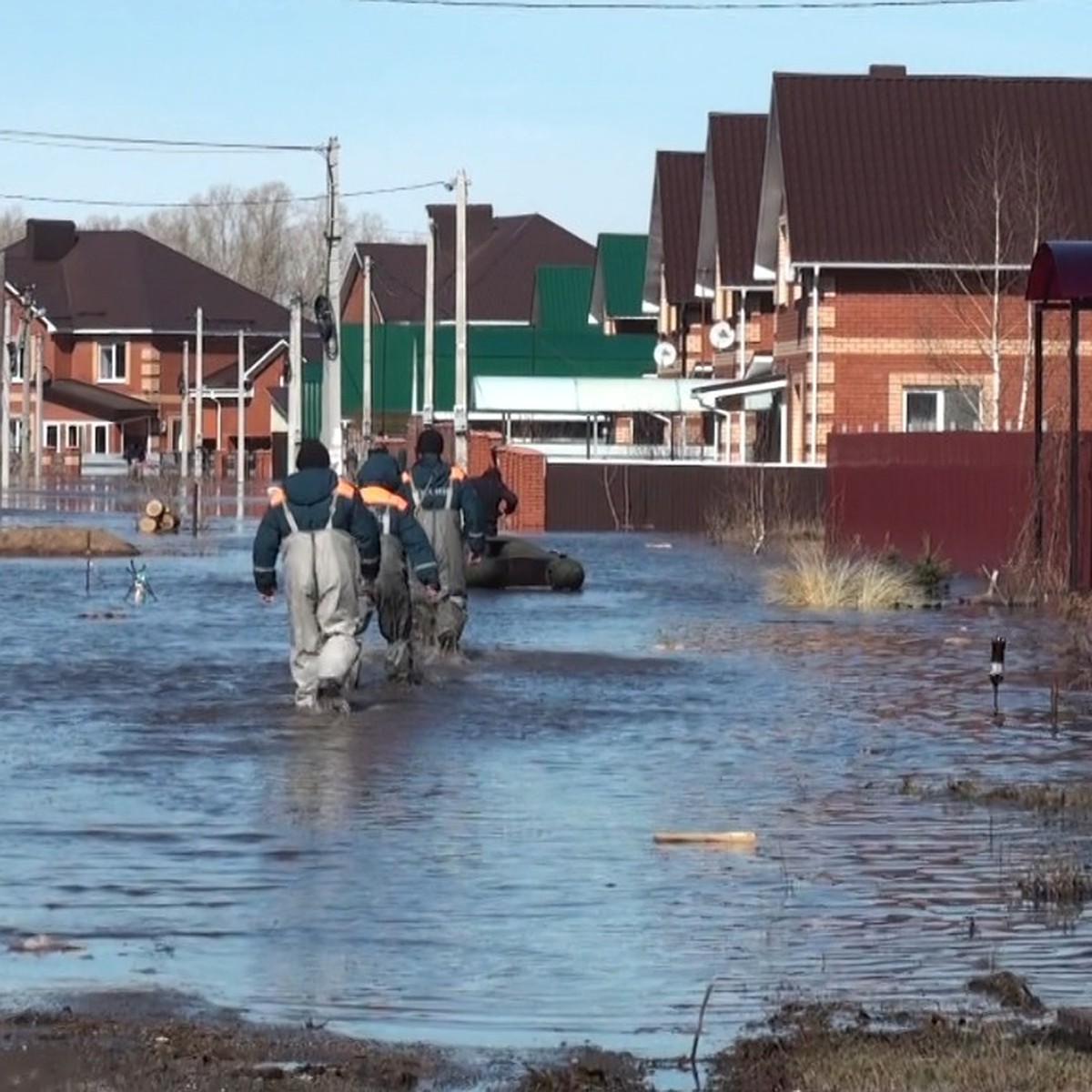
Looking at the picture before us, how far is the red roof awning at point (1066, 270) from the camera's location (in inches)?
1098

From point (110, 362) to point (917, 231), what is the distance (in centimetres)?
7737

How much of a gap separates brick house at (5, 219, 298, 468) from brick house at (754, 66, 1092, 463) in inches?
2696

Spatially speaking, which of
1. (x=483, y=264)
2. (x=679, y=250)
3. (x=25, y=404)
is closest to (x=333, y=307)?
(x=679, y=250)

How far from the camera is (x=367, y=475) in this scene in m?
21.1

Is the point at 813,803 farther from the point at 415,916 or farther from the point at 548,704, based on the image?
the point at 548,704

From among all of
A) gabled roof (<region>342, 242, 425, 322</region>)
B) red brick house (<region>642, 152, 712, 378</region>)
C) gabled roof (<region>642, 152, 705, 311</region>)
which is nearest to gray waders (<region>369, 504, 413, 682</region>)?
red brick house (<region>642, 152, 712, 378</region>)

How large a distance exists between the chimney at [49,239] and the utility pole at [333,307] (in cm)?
7329

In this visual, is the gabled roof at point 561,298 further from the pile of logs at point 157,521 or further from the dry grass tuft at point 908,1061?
the dry grass tuft at point 908,1061

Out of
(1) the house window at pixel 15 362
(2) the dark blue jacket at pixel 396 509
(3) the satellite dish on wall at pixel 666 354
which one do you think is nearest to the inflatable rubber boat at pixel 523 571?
(2) the dark blue jacket at pixel 396 509

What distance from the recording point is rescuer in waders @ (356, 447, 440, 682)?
20828mm

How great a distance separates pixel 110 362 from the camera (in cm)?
12612

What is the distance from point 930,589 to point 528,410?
32.4 meters

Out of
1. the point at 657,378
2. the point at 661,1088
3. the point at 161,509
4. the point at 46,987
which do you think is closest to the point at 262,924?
the point at 46,987

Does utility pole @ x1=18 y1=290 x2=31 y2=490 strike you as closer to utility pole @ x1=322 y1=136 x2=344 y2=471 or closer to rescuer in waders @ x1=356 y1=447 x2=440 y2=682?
utility pole @ x1=322 y1=136 x2=344 y2=471
